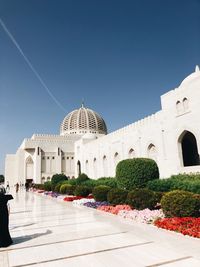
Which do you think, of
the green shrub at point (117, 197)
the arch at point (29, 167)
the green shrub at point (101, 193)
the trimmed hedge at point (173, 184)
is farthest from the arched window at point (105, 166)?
the arch at point (29, 167)

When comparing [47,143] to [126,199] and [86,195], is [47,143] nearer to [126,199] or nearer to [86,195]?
[86,195]

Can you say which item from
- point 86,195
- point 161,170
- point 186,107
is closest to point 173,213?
point 86,195

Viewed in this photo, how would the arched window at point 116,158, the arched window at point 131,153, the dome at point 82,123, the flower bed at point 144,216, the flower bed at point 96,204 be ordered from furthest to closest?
the dome at point 82,123 < the arched window at point 116,158 < the arched window at point 131,153 < the flower bed at point 96,204 < the flower bed at point 144,216

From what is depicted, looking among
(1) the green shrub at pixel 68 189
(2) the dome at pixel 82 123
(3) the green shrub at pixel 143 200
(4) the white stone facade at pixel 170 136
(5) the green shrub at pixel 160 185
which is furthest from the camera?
(2) the dome at pixel 82 123

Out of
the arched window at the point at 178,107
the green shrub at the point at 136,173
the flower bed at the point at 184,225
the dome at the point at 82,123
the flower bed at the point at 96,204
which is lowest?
the flower bed at the point at 184,225

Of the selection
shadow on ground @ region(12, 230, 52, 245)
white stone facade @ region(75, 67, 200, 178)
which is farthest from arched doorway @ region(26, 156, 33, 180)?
shadow on ground @ region(12, 230, 52, 245)

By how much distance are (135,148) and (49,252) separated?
18.5 metres

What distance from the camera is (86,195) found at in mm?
14719

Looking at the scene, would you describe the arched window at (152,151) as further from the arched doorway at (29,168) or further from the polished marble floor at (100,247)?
the arched doorway at (29,168)

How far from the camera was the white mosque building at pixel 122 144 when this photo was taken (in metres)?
16.3

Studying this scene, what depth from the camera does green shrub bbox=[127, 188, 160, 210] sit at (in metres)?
8.29

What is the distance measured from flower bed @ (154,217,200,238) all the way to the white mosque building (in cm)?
961

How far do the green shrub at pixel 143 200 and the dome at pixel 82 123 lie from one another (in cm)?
4091

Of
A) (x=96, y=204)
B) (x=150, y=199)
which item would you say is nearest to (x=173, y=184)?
(x=96, y=204)
